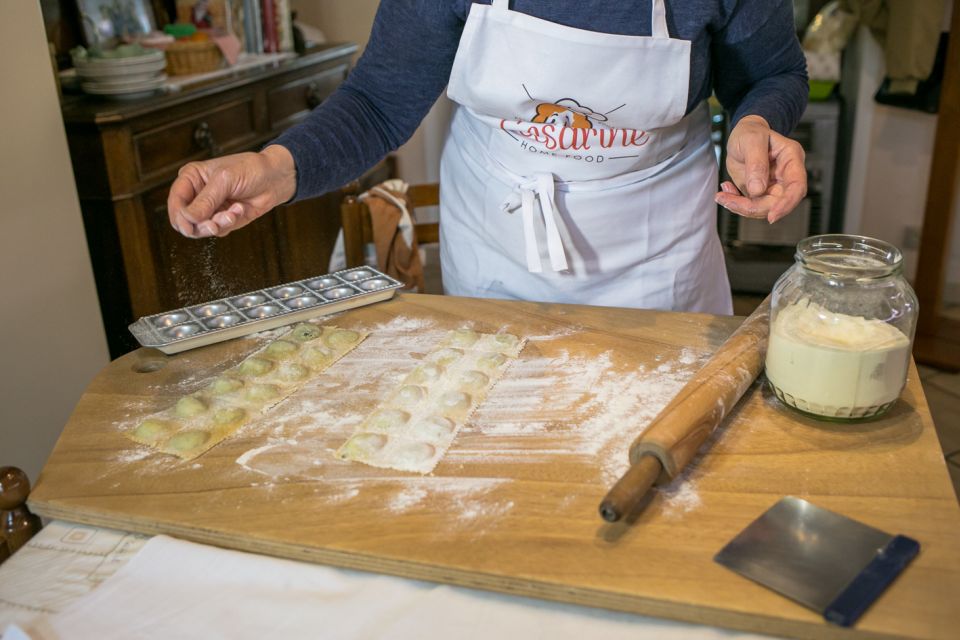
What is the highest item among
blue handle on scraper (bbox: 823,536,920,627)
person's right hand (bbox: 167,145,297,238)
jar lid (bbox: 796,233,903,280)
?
person's right hand (bbox: 167,145,297,238)

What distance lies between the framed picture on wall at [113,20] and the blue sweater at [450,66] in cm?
131

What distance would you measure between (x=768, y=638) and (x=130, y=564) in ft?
1.68

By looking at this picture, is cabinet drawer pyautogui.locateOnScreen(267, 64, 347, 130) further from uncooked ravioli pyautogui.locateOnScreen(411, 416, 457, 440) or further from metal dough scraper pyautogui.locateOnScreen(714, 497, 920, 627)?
metal dough scraper pyautogui.locateOnScreen(714, 497, 920, 627)

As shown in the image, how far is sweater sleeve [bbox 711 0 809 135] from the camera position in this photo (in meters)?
1.13

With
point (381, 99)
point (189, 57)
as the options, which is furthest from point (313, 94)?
point (381, 99)

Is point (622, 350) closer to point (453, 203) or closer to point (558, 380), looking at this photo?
point (558, 380)

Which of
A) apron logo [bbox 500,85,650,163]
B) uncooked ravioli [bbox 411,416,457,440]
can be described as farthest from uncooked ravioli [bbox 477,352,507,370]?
apron logo [bbox 500,85,650,163]

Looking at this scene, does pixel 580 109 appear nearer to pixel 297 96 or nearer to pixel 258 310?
pixel 258 310

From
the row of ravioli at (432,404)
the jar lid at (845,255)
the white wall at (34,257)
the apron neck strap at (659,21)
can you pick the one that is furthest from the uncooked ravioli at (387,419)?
the white wall at (34,257)

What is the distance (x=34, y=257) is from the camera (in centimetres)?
163

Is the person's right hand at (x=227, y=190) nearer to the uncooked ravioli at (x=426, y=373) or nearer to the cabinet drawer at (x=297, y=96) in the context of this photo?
the uncooked ravioli at (x=426, y=373)

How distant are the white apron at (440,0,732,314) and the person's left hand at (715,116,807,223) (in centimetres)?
21

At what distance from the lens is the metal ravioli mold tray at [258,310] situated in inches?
42.6

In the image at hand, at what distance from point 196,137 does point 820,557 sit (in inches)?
71.2
